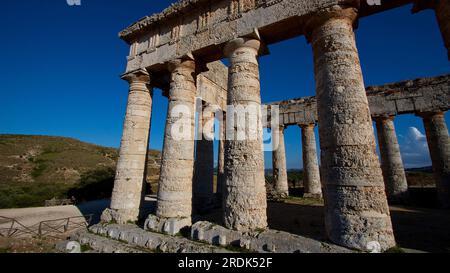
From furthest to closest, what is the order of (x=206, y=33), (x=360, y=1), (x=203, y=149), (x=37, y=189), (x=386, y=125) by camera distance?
(x=37, y=189), (x=386, y=125), (x=203, y=149), (x=206, y=33), (x=360, y=1)

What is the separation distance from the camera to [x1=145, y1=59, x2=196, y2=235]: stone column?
622cm

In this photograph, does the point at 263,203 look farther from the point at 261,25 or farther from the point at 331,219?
the point at 261,25

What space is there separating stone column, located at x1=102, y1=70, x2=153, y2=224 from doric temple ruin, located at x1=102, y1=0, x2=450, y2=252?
0.12ft

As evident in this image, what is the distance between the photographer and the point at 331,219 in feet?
13.8

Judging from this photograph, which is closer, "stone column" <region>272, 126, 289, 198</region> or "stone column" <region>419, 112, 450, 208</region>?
"stone column" <region>419, 112, 450, 208</region>

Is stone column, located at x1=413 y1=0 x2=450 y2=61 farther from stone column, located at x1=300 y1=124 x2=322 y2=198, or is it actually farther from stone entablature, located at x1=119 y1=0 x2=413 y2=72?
stone column, located at x1=300 y1=124 x2=322 y2=198

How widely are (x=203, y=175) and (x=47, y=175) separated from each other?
84.4 ft

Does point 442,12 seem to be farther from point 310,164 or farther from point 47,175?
point 47,175

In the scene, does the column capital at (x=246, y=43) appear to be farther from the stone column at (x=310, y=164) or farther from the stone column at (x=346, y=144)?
the stone column at (x=310, y=164)

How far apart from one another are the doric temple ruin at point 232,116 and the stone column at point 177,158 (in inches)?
1.3

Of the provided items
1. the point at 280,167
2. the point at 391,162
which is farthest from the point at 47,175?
the point at 391,162

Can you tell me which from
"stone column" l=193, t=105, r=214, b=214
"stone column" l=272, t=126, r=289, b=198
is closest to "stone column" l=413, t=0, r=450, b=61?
"stone column" l=193, t=105, r=214, b=214

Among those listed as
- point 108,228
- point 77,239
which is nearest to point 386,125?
point 108,228

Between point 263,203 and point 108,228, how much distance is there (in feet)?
16.8
